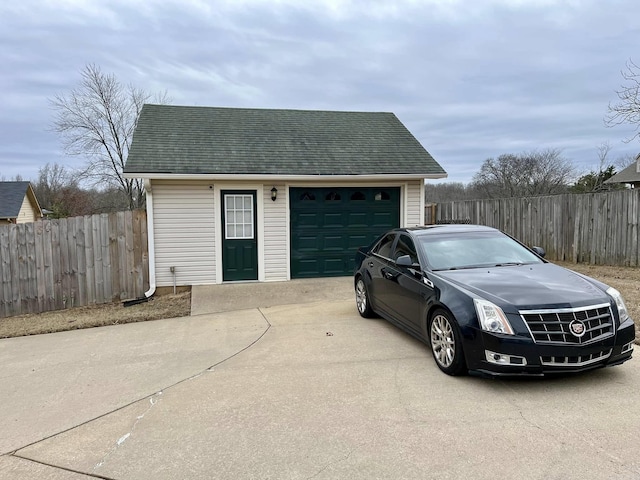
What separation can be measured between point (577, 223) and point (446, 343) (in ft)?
30.2

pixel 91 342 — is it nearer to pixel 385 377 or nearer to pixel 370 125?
pixel 385 377

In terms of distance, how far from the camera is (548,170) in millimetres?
31406

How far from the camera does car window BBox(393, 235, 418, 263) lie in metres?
5.45

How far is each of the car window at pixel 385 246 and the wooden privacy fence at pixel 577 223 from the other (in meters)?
7.08

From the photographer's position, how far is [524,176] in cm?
3234

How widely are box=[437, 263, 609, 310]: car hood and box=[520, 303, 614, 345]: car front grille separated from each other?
65 millimetres

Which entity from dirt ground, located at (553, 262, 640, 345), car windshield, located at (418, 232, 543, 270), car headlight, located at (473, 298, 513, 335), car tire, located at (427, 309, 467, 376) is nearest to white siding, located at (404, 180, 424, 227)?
dirt ground, located at (553, 262, 640, 345)

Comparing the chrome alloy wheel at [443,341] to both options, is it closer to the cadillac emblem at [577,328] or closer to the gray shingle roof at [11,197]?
the cadillac emblem at [577,328]

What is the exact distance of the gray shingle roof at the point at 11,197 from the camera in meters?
24.6

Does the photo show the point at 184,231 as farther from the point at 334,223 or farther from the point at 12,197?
the point at 12,197

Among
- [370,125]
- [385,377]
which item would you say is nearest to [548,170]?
[370,125]

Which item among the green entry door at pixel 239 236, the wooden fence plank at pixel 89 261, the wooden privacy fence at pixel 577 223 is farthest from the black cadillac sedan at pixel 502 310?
the wooden fence plank at pixel 89 261

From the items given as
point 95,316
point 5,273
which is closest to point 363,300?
point 95,316

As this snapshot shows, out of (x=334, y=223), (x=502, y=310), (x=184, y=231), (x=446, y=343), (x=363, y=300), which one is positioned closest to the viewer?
(x=502, y=310)
